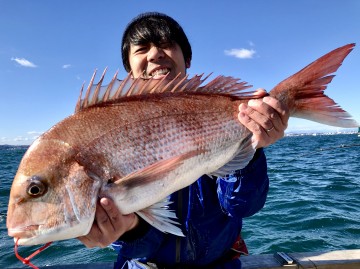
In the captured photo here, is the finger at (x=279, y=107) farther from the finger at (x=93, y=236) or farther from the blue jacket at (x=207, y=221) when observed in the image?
the finger at (x=93, y=236)

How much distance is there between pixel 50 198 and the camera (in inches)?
68.4

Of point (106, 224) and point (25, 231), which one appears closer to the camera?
point (25, 231)

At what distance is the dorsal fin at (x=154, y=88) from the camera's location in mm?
2025

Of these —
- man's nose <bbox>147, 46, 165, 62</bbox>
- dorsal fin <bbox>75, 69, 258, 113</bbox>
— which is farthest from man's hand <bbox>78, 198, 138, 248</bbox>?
man's nose <bbox>147, 46, 165, 62</bbox>

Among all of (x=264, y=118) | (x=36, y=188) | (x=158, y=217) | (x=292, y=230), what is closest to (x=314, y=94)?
(x=264, y=118)

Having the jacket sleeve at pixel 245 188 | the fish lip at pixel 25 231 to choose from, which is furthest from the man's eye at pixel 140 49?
the fish lip at pixel 25 231

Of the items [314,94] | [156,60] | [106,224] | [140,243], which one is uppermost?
[156,60]

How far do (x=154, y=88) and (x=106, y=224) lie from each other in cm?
98

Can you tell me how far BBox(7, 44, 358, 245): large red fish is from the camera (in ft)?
5.70

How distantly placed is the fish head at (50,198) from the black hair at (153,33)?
5.69 feet

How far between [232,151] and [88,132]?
1.02 meters

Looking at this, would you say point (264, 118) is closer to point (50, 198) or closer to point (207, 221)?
point (207, 221)

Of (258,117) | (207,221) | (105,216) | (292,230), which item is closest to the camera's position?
(105,216)

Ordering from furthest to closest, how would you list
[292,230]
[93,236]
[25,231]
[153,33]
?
[292,230] < [153,33] < [93,236] < [25,231]
